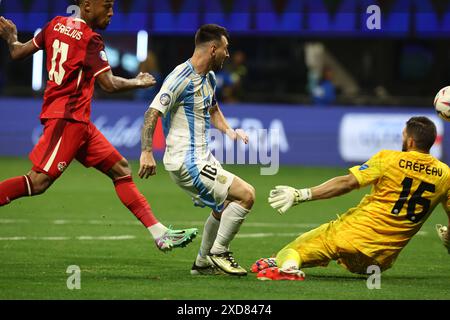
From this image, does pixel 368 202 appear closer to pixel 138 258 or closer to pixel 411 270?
pixel 411 270

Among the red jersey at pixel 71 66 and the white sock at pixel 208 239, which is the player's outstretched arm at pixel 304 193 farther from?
the red jersey at pixel 71 66

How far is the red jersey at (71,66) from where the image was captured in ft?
27.6

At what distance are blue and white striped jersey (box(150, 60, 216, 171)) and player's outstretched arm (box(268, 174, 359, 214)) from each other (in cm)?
86

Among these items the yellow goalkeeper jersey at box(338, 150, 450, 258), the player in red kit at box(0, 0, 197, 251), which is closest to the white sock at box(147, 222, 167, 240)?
the player in red kit at box(0, 0, 197, 251)

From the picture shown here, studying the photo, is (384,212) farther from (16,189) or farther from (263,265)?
(16,189)

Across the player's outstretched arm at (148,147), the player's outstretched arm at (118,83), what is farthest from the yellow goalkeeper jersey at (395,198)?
the player's outstretched arm at (118,83)

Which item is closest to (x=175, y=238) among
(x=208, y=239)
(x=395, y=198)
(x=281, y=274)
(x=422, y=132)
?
(x=208, y=239)

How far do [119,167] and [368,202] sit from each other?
2.16 metres

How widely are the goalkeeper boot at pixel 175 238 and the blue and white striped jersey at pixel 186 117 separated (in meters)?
0.53

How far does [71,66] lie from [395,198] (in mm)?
2897

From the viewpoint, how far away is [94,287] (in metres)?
7.68

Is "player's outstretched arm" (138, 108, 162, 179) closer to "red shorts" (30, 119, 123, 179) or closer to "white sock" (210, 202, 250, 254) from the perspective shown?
"red shorts" (30, 119, 123, 179)

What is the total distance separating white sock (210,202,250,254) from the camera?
8461 millimetres

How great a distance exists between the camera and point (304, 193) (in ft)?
26.1
